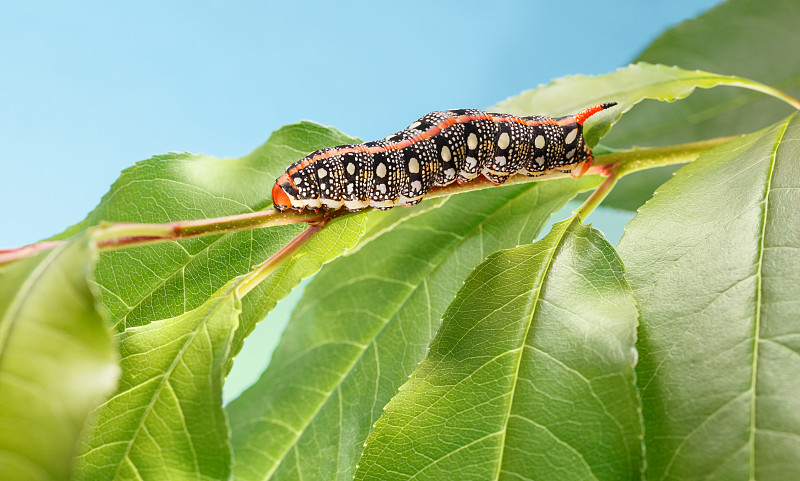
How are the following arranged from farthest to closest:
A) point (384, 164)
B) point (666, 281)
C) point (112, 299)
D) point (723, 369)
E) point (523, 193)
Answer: point (523, 193) < point (384, 164) < point (112, 299) < point (666, 281) < point (723, 369)

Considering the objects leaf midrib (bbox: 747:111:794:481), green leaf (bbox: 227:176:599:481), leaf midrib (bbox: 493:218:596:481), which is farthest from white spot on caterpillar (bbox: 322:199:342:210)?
leaf midrib (bbox: 747:111:794:481)

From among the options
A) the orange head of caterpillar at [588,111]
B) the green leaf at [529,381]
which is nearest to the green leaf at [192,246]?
the green leaf at [529,381]

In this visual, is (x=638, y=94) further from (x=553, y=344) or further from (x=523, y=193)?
(x=553, y=344)

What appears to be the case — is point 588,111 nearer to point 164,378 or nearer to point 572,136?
point 572,136


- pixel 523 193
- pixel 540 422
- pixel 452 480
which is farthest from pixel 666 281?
pixel 523 193

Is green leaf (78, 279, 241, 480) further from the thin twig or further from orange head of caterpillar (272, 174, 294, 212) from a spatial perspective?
orange head of caterpillar (272, 174, 294, 212)
